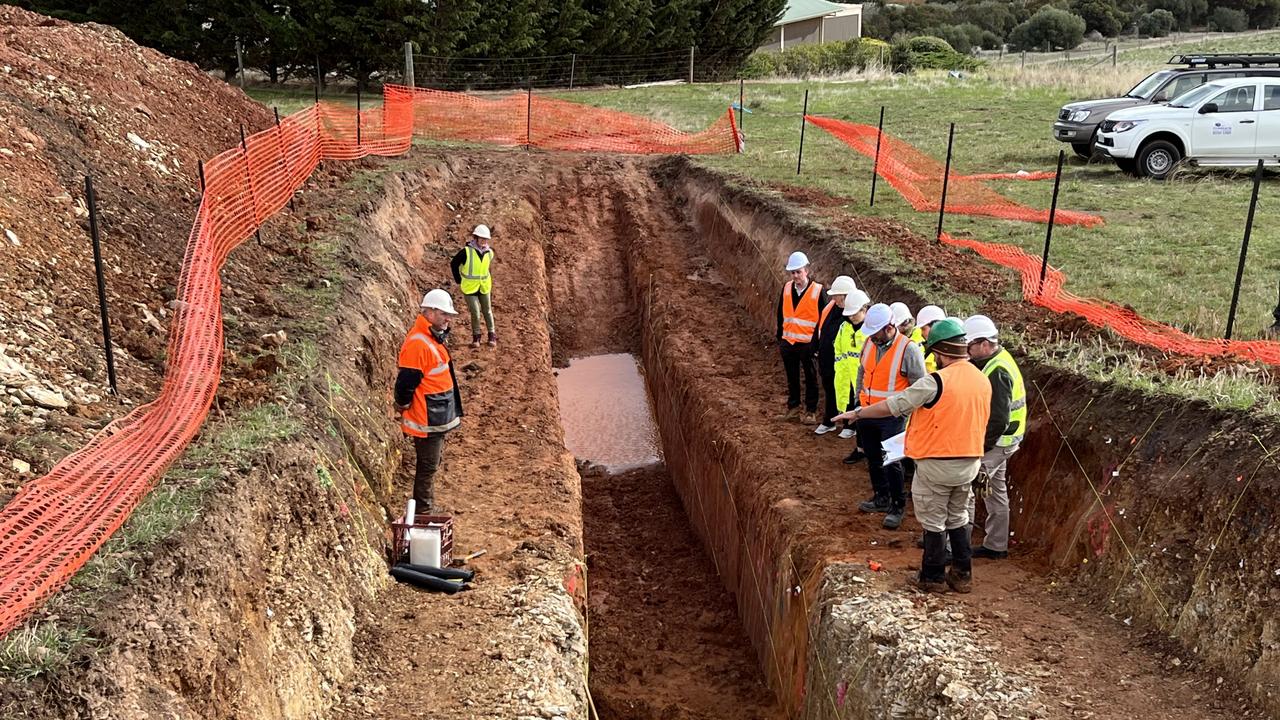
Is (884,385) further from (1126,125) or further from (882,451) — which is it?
(1126,125)

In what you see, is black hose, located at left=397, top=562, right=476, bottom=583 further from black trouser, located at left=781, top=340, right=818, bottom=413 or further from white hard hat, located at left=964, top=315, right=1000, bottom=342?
black trouser, located at left=781, top=340, right=818, bottom=413

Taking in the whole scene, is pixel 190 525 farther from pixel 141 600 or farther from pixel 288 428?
pixel 288 428

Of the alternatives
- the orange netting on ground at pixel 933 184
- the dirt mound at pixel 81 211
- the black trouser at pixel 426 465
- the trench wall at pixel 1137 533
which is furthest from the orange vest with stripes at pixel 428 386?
the orange netting on ground at pixel 933 184

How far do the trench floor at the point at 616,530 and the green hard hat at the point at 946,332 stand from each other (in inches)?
83.8

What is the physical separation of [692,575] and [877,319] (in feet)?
15.2

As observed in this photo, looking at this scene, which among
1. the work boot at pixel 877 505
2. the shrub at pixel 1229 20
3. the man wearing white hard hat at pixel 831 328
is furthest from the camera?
the shrub at pixel 1229 20

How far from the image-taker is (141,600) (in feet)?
17.5

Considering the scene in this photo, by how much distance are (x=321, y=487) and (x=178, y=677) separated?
2.50 metres

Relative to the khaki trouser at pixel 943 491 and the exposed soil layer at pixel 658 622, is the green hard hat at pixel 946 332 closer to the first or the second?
the khaki trouser at pixel 943 491

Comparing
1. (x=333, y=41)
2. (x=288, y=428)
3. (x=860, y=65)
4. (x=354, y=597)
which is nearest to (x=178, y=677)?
(x=354, y=597)

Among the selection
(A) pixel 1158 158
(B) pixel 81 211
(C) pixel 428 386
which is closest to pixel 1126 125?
(A) pixel 1158 158

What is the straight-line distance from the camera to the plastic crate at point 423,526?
8.26 m

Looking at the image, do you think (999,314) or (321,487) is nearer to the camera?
(321,487)

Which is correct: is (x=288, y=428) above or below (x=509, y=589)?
above
